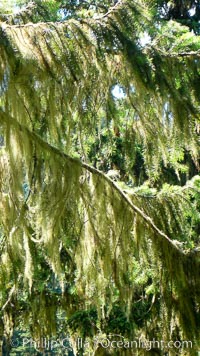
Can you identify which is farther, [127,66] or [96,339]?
Result: [96,339]

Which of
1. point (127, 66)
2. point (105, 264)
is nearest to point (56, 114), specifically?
point (127, 66)

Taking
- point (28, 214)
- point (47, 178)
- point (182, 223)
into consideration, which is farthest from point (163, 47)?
point (28, 214)

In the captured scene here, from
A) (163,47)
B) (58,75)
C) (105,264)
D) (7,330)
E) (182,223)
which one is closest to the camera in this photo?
(58,75)

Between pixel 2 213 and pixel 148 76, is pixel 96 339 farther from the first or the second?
pixel 148 76

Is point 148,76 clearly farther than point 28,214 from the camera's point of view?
No

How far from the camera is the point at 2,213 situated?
2781 millimetres

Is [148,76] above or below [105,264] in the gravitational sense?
above

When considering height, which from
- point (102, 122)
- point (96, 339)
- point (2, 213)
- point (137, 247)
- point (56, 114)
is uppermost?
point (102, 122)

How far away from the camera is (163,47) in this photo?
8.37 feet

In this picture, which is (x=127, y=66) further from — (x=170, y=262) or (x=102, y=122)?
(x=170, y=262)

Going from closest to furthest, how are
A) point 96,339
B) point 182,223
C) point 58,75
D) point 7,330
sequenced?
point 58,75 → point 182,223 → point 96,339 → point 7,330

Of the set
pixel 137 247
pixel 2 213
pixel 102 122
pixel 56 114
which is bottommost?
pixel 137 247

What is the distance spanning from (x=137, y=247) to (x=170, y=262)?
0.66 ft

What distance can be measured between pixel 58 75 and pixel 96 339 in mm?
2855
